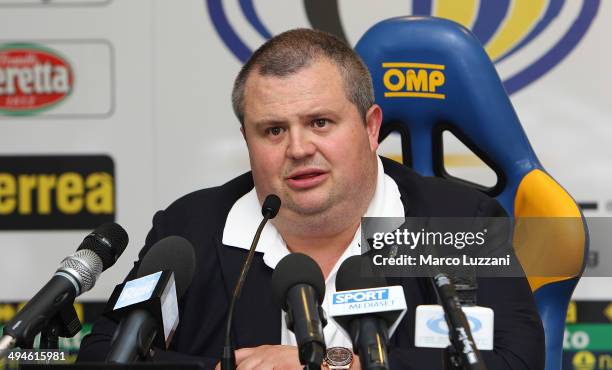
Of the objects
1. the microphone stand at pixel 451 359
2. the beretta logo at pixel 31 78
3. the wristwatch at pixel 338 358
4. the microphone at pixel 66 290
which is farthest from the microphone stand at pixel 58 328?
the beretta logo at pixel 31 78

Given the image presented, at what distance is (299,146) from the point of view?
6.75 feet

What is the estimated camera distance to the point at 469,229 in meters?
2.19

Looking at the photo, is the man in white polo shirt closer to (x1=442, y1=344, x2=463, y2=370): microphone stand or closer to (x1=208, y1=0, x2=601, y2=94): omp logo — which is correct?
(x1=442, y1=344, x2=463, y2=370): microphone stand

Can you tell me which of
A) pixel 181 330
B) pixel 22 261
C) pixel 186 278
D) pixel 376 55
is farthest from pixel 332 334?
pixel 22 261

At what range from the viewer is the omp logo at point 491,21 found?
298cm

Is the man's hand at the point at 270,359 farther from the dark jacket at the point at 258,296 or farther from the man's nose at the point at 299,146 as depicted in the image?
the man's nose at the point at 299,146

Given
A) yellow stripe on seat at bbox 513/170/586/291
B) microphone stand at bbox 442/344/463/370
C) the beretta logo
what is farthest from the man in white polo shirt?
the beretta logo

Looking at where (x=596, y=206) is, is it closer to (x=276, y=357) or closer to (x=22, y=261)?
(x=276, y=357)

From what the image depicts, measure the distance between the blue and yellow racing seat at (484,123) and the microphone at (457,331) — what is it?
1.04m

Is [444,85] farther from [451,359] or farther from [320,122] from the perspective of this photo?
[451,359]

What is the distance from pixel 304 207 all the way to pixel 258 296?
0.24 m

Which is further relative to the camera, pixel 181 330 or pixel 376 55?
pixel 376 55

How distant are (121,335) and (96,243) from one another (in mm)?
266

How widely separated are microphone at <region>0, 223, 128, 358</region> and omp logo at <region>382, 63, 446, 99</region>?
1.04 meters
